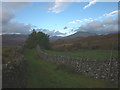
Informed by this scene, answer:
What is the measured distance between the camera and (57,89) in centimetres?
708

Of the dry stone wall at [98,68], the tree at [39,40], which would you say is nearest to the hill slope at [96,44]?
the tree at [39,40]

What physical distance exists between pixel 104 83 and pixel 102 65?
1775 mm

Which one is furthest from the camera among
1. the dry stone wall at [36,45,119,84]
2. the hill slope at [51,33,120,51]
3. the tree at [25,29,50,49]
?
the tree at [25,29,50,49]

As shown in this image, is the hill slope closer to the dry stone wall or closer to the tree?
the tree

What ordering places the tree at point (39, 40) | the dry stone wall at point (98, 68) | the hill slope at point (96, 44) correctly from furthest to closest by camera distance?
the tree at point (39, 40) < the hill slope at point (96, 44) < the dry stone wall at point (98, 68)

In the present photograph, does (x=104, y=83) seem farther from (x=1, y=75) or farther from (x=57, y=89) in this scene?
(x=1, y=75)

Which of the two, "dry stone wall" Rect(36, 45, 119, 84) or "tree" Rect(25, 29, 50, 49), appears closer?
"dry stone wall" Rect(36, 45, 119, 84)

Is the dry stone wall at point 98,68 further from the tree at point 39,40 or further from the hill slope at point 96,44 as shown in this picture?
the tree at point 39,40

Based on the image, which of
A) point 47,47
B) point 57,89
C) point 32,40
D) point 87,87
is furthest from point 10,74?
point 32,40

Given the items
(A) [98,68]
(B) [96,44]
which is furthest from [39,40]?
(A) [98,68]

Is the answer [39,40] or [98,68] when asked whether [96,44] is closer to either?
[98,68]

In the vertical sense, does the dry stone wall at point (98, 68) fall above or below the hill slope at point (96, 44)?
below

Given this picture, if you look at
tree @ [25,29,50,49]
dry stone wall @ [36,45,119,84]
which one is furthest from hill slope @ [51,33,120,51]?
dry stone wall @ [36,45,119,84]

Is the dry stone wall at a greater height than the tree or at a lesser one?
lesser
